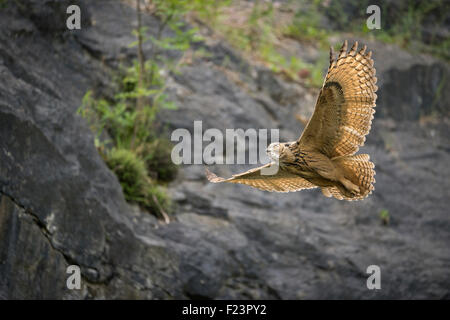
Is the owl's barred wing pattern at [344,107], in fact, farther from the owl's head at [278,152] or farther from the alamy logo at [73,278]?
the alamy logo at [73,278]

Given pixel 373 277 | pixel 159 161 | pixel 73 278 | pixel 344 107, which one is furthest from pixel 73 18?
pixel 373 277

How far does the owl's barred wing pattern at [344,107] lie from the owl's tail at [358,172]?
0.23 feet

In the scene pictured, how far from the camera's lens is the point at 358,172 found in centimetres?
401

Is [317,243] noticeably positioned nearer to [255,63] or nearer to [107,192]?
[107,192]

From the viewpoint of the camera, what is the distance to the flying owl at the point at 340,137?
3.69 meters

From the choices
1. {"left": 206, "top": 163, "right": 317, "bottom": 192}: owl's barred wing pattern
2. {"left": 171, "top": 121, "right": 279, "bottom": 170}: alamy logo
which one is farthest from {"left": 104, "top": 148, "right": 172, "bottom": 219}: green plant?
{"left": 206, "top": 163, "right": 317, "bottom": 192}: owl's barred wing pattern

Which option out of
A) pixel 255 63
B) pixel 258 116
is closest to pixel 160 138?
pixel 258 116

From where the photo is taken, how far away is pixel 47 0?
18.8ft

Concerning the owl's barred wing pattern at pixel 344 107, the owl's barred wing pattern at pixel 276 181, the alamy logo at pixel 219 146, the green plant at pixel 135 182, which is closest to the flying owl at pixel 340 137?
the owl's barred wing pattern at pixel 344 107

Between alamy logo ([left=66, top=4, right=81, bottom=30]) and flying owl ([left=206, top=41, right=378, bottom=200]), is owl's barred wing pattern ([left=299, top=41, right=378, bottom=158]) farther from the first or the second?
alamy logo ([left=66, top=4, right=81, bottom=30])

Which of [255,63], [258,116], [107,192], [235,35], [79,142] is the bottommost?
[107,192]

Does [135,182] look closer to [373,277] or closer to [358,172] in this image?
[358,172]

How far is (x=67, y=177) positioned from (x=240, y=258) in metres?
2.08

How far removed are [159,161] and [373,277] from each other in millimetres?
2825
